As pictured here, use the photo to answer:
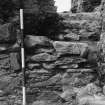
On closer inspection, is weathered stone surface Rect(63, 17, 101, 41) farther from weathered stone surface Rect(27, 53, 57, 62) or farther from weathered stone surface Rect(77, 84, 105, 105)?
weathered stone surface Rect(77, 84, 105, 105)

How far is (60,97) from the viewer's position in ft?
14.3

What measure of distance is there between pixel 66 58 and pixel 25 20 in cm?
129

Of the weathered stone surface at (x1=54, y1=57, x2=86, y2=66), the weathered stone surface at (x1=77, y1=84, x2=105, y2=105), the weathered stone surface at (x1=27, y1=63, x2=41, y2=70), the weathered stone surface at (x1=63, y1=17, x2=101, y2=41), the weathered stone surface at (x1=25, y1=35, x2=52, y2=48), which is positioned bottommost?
the weathered stone surface at (x1=77, y1=84, x2=105, y2=105)

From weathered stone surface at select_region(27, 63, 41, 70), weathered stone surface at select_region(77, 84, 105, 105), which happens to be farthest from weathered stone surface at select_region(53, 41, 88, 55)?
weathered stone surface at select_region(77, 84, 105, 105)

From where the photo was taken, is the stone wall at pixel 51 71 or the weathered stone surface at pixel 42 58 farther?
the weathered stone surface at pixel 42 58

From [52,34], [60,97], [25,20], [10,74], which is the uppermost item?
[25,20]

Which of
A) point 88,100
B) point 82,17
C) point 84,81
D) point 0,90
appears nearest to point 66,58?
point 84,81

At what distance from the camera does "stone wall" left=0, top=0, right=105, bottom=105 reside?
430 centimetres

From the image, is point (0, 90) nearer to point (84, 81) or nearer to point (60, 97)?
point (60, 97)

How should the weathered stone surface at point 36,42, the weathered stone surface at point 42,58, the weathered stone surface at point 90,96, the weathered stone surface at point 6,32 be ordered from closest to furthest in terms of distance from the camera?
1. the weathered stone surface at point 90,96
2. the weathered stone surface at point 6,32
3. the weathered stone surface at point 42,58
4. the weathered stone surface at point 36,42

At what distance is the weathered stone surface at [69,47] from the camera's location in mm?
4742

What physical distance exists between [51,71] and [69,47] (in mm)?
657

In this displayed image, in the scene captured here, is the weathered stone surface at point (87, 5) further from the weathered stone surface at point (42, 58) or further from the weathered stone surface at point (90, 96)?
the weathered stone surface at point (90, 96)

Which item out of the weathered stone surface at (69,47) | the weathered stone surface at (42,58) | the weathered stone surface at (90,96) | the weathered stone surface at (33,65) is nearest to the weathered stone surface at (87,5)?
the weathered stone surface at (69,47)
